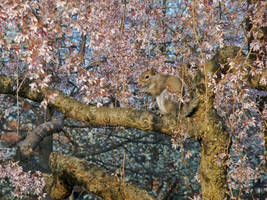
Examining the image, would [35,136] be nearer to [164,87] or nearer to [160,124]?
[164,87]

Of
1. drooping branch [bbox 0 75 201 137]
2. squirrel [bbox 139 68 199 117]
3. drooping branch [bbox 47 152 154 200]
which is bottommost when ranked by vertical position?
drooping branch [bbox 47 152 154 200]

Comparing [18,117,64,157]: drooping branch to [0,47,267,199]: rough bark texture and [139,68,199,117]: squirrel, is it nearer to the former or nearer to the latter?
[0,47,267,199]: rough bark texture

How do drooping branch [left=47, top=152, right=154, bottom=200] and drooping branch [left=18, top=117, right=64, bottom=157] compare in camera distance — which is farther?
drooping branch [left=18, top=117, right=64, bottom=157]

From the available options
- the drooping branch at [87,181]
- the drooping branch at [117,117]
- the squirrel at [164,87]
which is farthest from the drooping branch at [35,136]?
the squirrel at [164,87]

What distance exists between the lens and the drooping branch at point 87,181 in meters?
3.82

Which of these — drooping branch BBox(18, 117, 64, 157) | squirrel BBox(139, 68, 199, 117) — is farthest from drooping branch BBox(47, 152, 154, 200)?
squirrel BBox(139, 68, 199, 117)

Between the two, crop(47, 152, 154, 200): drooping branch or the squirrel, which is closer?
crop(47, 152, 154, 200): drooping branch

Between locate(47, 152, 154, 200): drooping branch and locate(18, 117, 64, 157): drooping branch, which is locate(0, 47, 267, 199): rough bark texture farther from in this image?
locate(18, 117, 64, 157): drooping branch

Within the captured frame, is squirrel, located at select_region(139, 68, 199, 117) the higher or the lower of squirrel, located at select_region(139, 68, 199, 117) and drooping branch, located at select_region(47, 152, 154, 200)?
the higher

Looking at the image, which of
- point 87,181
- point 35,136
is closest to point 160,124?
point 87,181

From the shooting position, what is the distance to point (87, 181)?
12.9ft

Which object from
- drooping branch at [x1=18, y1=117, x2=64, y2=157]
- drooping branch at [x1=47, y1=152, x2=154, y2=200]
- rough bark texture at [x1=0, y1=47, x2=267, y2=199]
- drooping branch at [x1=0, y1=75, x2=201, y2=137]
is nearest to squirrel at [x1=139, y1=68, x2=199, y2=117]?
rough bark texture at [x1=0, y1=47, x2=267, y2=199]

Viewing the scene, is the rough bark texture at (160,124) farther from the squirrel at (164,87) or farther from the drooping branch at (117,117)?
the squirrel at (164,87)

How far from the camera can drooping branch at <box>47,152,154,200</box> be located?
3.82 metres
